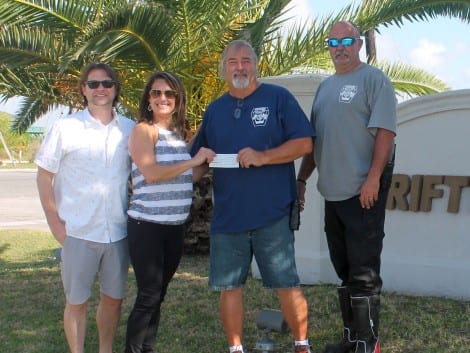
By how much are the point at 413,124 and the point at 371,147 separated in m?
2.09

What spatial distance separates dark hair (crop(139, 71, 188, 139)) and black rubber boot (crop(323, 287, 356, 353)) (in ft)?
4.61

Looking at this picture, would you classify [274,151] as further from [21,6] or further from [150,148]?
[21,6]

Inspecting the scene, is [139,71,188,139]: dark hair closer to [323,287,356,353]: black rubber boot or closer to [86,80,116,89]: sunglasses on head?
[86,80,116,89]: sunglasses on head

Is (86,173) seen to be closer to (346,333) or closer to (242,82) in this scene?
(242,82)

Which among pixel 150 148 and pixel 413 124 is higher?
pixel 413 124

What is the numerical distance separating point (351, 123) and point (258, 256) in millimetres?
931

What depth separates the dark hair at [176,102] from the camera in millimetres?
3696

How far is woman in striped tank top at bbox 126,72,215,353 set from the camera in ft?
11.8

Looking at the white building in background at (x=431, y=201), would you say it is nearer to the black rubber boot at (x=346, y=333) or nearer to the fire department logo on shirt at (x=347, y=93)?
the black rubber boot at (x=346, y=333)

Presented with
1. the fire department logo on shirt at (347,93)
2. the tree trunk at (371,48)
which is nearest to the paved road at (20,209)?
the tree trunk at (371,48)

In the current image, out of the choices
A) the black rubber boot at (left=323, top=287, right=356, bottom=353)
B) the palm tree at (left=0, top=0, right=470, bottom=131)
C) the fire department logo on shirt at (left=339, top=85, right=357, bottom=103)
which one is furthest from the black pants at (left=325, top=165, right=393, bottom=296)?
the palm tree at (left=0, top=0, right=470, bottom=131)

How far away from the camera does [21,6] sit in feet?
22.4

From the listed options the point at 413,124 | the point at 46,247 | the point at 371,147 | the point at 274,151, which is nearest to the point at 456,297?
the point at 413,124

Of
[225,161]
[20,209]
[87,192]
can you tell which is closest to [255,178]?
[225,161]
